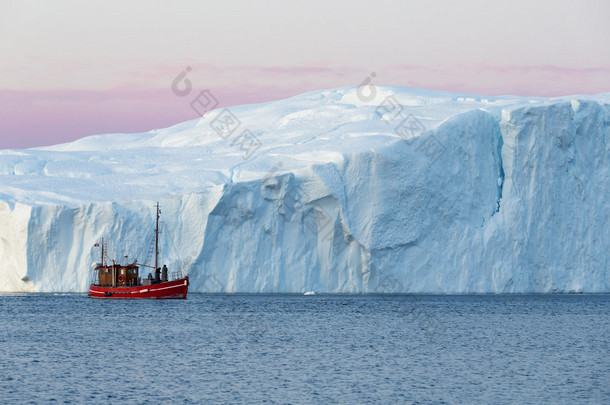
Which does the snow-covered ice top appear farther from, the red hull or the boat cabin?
the red hull

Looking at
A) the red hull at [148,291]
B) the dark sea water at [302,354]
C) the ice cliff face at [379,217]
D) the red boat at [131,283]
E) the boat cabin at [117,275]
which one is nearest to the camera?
the dark sea water at [302,354]

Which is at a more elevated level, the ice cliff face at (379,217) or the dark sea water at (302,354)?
the ice cliff face at (379,217)

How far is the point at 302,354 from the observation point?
866 inches

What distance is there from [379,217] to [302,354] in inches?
592

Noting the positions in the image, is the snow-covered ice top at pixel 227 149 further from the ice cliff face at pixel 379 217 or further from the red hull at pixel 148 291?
the red hull at pixel 148 291

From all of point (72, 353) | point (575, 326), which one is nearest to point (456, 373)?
point (72, 353)

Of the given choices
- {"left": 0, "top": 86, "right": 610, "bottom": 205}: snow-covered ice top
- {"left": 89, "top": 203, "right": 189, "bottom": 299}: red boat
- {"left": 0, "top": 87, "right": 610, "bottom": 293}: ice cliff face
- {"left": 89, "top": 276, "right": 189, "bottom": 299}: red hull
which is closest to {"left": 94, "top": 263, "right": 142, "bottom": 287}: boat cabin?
{"left": 89, "top": 203, "right": 189, "bottom": 299}: red boat

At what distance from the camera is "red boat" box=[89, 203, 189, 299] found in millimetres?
36812

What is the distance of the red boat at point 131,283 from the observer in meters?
36.8

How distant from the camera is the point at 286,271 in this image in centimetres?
3700

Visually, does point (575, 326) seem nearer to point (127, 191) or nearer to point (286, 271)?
point (286, 271)

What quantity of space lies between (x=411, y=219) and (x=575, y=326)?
9103 millimetres

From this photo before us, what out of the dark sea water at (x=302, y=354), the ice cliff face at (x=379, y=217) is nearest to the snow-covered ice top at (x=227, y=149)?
the ice cliff face at (x=379, y=217)

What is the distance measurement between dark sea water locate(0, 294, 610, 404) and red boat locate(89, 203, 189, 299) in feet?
5.41
